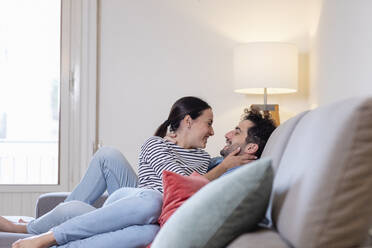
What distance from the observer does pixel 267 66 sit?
12.9 feet

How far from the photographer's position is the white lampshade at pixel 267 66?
3.95 metres

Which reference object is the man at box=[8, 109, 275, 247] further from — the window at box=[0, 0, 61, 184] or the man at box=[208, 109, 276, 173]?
the window at box=[0, 0, 61, 184]

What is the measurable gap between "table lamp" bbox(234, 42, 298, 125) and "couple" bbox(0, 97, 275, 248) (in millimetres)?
1039

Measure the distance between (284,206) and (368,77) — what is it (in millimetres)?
1149

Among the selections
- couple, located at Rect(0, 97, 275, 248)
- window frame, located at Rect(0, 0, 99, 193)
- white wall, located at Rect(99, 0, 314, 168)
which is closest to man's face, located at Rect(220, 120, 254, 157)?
couple, located at Rect(0, 97, 275, 248)

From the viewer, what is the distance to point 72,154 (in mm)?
4605

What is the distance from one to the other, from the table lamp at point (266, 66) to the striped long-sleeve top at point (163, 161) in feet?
3.71

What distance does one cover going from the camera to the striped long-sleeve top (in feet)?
9.00

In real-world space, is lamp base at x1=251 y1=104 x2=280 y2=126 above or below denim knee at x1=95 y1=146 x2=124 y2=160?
above

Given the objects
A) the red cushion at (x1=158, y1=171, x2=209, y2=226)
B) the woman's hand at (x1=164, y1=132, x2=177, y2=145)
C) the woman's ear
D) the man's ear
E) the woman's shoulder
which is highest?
the woman's ear

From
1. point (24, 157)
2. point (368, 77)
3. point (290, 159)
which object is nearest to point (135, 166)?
point (24, 157)

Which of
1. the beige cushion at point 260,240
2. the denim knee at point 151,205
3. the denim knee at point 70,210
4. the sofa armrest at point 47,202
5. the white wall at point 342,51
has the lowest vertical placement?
the sofa armrest at point 47,202

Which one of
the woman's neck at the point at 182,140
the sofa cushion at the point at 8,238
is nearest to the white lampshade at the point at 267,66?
the woman's neck at the point at 182,140

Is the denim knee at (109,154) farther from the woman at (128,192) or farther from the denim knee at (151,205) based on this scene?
the denim knee at (151,205)
